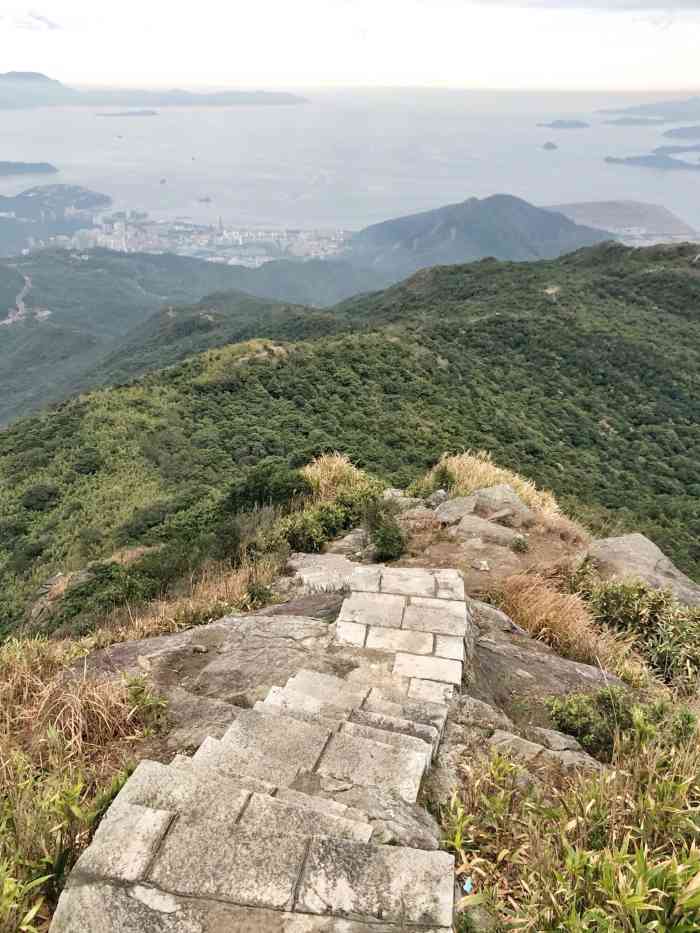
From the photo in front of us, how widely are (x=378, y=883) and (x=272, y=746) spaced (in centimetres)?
94

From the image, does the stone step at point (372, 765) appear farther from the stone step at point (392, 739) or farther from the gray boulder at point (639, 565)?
the gray boulder at point (639, 565)

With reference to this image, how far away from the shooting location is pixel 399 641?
13.6 ft

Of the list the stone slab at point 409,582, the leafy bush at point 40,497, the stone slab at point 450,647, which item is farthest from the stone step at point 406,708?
the leafy bush at point 40,497

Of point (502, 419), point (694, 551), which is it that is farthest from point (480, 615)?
point (502, 419)

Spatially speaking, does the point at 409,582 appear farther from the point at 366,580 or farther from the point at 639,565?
the point at 639,565

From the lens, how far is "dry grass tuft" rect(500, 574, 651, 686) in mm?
4812

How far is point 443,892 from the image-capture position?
2.04 metres

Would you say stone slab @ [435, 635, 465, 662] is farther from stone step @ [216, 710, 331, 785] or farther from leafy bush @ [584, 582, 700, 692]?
leafy bush @ [584, 582, 700, 692]

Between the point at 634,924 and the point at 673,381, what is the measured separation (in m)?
37.6

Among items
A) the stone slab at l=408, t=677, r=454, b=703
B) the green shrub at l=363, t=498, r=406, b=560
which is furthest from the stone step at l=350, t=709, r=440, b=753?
the green shrub at l=363, t=498, r=406, b=560

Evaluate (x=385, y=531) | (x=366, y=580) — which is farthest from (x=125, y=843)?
(x=385, y=531)

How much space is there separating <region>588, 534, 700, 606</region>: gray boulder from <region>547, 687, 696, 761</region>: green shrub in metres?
2.84

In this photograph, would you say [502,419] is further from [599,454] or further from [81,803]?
[81,803]

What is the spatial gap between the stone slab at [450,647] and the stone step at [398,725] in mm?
749
